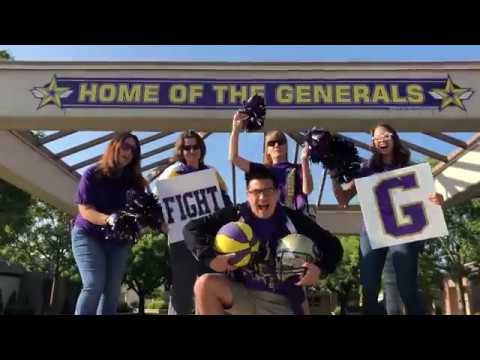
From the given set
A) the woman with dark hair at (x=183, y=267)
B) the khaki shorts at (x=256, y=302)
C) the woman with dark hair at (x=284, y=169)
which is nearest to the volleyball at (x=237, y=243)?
the khaki shorts at (x=256, y=302)

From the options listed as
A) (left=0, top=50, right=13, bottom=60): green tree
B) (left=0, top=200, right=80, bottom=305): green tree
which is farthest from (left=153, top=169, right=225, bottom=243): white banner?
(left=0, top=200, right=80, bottom=305): green tree

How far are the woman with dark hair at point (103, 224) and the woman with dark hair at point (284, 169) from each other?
0.77 m

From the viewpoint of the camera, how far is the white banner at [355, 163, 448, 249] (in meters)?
3.32

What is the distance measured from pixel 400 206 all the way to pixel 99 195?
222 cm

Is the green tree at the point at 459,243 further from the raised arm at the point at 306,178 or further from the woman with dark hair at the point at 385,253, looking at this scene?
the raised arm at the point at 306,178

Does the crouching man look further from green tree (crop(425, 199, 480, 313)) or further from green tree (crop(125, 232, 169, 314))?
green tree (crop(125, 232, 169, 314))

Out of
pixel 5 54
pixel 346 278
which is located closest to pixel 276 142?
Result: pixel 5 54

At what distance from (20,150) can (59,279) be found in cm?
1773

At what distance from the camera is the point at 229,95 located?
6477 mm

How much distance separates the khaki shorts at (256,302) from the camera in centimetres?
270
